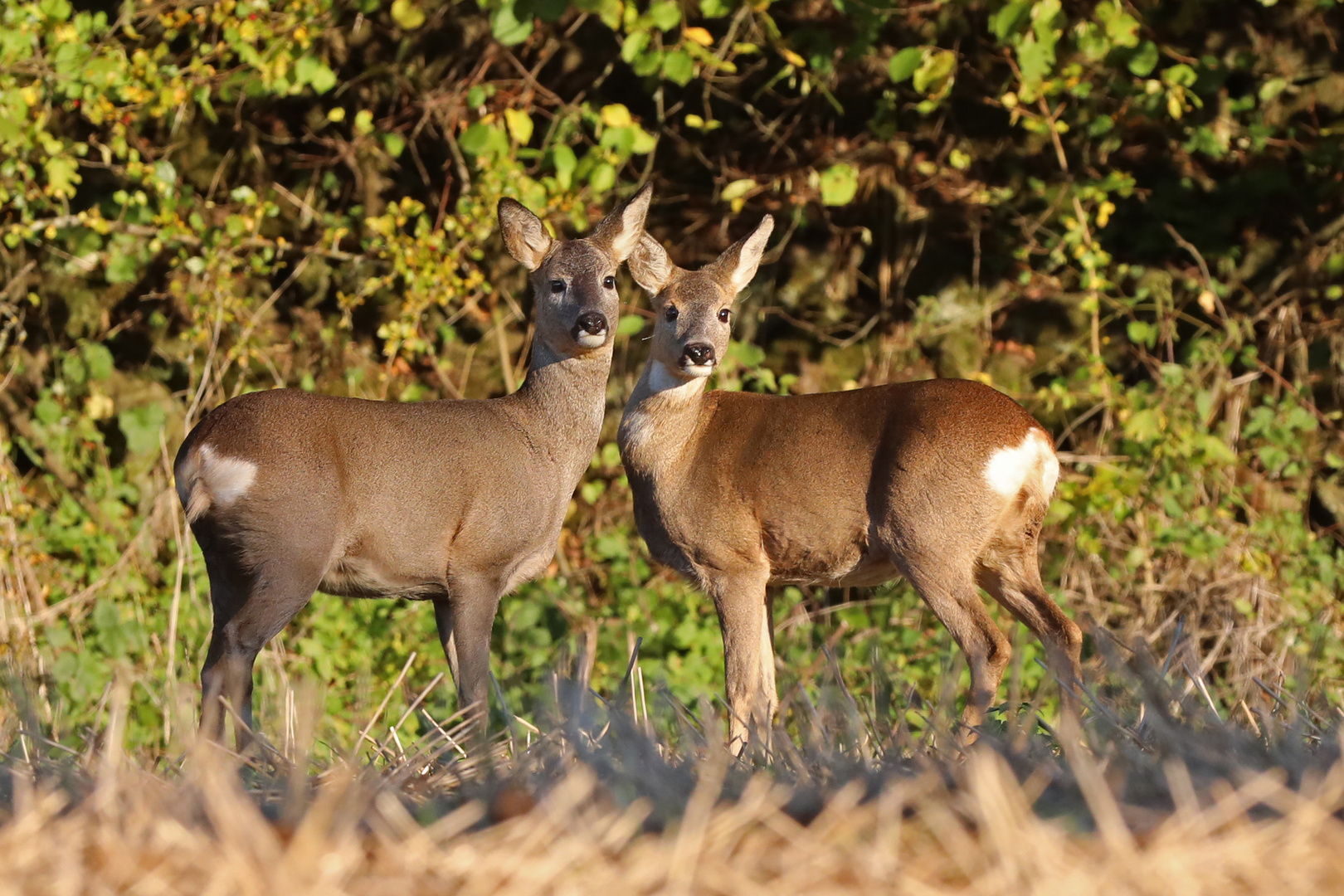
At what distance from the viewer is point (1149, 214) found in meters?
6.90

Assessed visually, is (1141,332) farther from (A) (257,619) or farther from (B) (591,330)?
(A) (257,619)

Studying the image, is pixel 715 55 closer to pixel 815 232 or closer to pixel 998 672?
pixel 815 232

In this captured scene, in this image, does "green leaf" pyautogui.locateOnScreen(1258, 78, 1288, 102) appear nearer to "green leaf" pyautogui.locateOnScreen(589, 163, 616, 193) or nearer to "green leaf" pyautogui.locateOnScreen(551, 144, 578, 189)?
"green leaf" pyautogui.locateOnScreen(589, 163, 616, 193)

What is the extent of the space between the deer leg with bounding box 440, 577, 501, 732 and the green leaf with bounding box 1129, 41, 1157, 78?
3.58 metres

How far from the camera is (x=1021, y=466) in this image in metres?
4.32

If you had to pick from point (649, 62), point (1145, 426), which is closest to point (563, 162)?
point (649, 62)

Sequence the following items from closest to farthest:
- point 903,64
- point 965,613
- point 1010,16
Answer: point 965,613 → point 1010,16 → point 903,64

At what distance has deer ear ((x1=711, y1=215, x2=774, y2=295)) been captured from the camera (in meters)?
4.80

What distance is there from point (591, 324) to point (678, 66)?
2.00 m

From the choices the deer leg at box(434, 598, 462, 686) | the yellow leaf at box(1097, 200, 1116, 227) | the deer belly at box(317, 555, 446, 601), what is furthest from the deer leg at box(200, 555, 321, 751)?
the yellow leaf at box(1097, 200, 1116, 227)

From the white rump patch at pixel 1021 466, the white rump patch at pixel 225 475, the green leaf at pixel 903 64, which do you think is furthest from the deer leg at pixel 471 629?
the green leaf at pixel 903 64

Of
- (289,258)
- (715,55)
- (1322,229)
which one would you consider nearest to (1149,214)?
(1322,229)

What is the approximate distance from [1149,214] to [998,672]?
11.3 feet

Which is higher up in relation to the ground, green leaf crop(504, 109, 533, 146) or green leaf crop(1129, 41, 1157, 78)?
green leaf crop(504, 109, 533, 146)
